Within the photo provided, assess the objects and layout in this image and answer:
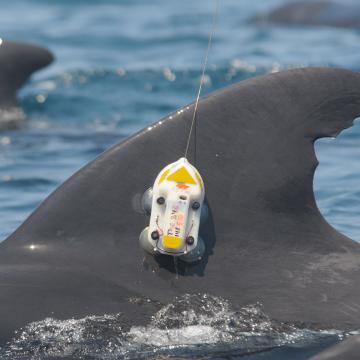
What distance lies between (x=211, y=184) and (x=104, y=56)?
487 inches

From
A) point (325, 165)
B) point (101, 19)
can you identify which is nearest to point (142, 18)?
point (101, 19)

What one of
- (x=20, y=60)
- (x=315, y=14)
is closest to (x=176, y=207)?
(x=20, y=60)

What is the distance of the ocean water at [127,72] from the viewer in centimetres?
962

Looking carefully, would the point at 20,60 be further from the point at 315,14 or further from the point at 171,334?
the point at 315,14

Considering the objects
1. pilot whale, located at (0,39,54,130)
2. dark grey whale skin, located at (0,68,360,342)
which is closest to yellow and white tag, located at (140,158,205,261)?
dark grey whale skin, located at (0,68,360,342)

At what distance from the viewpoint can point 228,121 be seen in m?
5.16

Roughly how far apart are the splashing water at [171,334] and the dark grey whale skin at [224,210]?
0.06 metres

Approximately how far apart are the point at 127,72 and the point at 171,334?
10.7 metres

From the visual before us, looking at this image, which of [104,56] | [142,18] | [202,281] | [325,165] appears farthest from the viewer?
[142,18]

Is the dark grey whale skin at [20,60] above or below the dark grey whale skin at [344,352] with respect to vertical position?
above

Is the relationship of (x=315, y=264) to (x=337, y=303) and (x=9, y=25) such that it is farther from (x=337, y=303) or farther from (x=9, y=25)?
(x=9, y=25)

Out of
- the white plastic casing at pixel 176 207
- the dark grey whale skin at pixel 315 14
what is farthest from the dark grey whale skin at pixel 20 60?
the dark grey whale skin at pixel 315 14

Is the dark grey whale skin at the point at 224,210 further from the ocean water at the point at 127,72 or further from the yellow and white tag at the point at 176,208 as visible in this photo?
the ocean water at the point at 127,72

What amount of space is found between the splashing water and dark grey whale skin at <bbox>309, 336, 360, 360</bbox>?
1.41 ft
